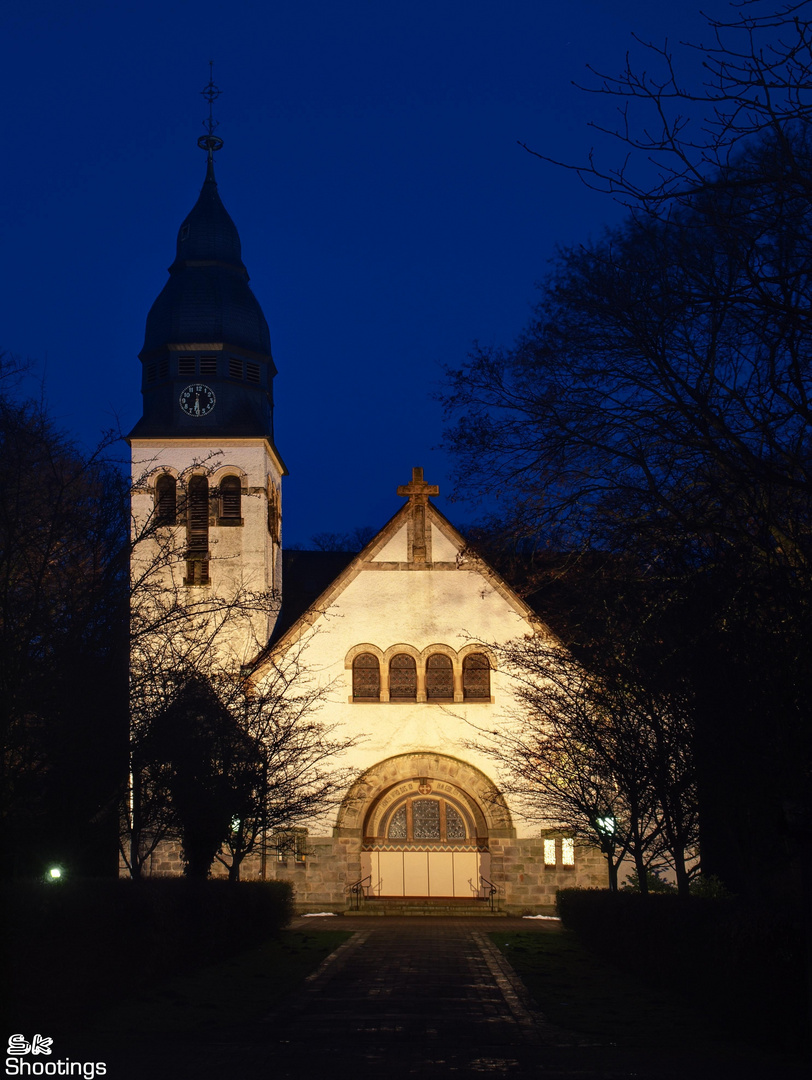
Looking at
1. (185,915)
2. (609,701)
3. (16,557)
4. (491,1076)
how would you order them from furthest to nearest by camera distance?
(609,701) < (185,915) < (16,557) < (491,1076)

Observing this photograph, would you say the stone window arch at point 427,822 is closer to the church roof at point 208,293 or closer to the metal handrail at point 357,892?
the metal handrail at point 357,892

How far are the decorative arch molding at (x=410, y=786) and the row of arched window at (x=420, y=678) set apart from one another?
1.72m

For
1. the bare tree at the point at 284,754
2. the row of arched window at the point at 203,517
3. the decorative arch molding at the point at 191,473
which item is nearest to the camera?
the decorative arch molding at the point at 191,473

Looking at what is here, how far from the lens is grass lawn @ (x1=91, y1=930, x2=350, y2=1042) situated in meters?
11.2

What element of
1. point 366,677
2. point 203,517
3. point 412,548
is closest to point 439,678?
point 366,677

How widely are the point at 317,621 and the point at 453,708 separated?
14.7ft

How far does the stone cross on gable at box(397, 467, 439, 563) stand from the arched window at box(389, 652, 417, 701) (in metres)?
2.83

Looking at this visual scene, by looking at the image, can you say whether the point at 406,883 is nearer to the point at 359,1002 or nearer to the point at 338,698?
the point at 338,698

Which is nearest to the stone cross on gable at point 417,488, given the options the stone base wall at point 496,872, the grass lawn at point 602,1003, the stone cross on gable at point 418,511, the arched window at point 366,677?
the stone cross on gable at point 418,511

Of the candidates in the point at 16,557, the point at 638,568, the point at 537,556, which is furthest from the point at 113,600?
the point at 638,568

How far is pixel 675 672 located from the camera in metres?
Result: 13.2

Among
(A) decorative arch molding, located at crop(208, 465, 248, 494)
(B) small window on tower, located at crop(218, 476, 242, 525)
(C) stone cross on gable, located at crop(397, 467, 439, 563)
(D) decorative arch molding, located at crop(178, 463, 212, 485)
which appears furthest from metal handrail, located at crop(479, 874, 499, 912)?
(A) decorative arch molding, located at crop(208, 465, 248, 494)

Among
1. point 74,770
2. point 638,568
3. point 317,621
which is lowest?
point 74,770

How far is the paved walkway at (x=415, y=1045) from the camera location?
9.22 m
